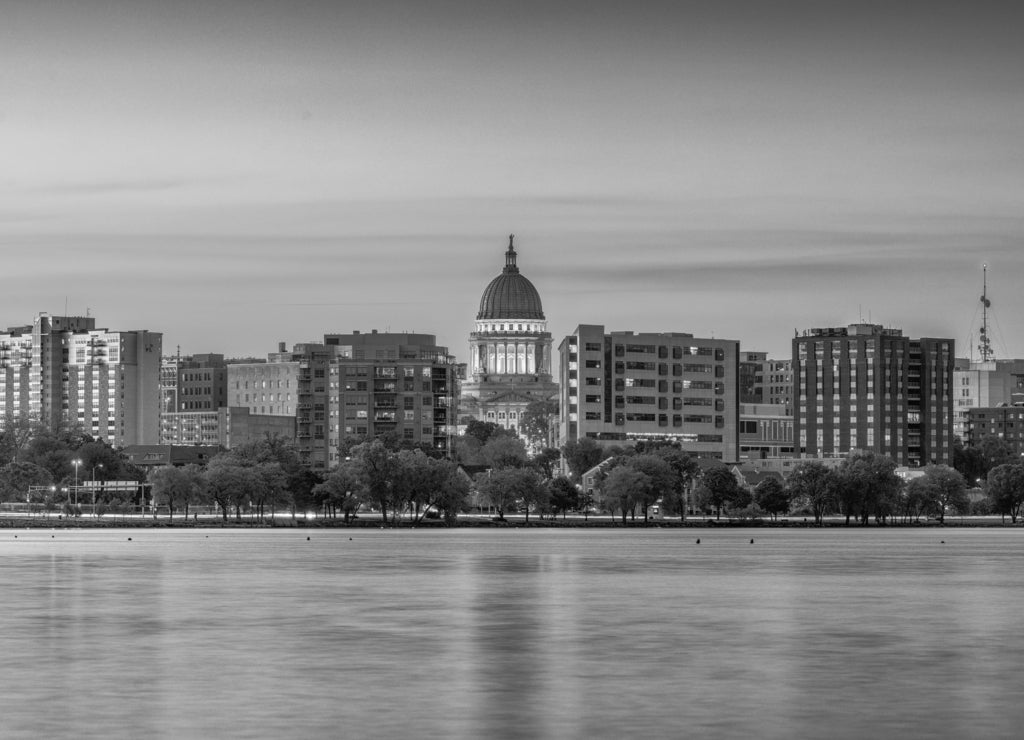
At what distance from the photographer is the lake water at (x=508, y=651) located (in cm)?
4044

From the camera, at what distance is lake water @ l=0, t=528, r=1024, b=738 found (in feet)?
133

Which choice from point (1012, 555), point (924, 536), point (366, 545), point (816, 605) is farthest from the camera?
point (924, 536)

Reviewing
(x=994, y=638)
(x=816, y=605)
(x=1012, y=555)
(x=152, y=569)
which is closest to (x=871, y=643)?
(x=994, y=638)

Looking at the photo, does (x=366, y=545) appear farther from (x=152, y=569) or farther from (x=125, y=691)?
(x=125, y=691)

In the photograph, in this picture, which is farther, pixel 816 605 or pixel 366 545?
pixel 366 545

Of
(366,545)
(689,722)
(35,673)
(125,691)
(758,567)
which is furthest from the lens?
(366,545)

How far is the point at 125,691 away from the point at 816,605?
3574 centimetres

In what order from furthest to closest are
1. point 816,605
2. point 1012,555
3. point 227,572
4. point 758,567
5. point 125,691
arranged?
point 1012,555 < point 758,567 < point 227,572 < point 816,605 < point 125,691

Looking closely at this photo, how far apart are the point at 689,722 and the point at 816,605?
34936mm

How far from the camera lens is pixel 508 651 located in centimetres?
5503

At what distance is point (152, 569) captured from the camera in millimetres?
103375

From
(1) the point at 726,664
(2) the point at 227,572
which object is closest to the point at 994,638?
(1) the point at 726,664

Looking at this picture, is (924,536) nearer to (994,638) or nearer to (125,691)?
(994,638)

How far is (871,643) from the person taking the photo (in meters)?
57.6
